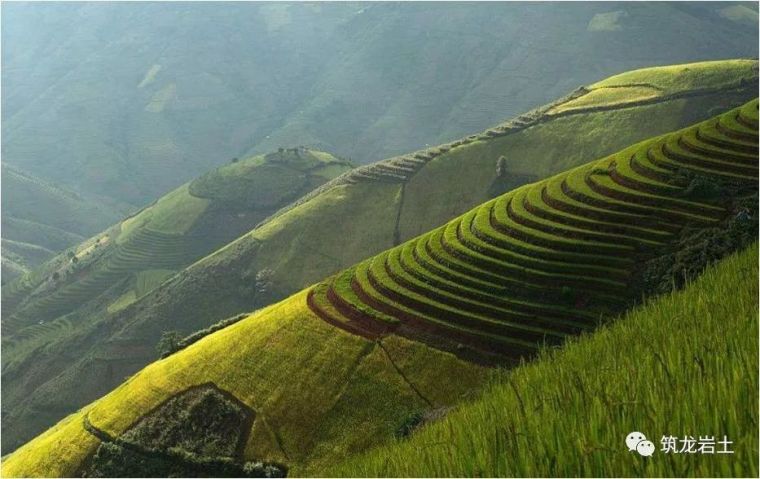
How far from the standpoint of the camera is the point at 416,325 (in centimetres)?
6269

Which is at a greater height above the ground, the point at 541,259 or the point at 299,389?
the point at 541,259

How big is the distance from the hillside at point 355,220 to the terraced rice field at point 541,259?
236 feet

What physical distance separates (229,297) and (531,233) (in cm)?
10824

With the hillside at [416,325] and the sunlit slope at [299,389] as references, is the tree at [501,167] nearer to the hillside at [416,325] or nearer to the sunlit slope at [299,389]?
the hillside at [416,325]

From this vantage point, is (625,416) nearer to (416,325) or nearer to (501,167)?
(416,325)

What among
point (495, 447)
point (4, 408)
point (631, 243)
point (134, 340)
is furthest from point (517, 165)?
point (495, 447)

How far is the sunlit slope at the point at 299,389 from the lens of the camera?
53562 mm

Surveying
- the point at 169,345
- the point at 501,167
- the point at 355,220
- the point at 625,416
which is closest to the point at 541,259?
the point at 169,345

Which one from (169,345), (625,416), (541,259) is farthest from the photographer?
(169,345)

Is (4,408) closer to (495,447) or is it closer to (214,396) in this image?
(214,396)

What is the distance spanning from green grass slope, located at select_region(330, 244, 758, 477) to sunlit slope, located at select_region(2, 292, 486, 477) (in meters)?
44.9

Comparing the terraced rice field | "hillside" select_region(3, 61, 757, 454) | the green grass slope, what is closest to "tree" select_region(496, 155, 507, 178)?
"hillside" select_region(3, 61, 757, 454)

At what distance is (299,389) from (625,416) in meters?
54.8

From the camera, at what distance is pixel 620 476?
178 inches
